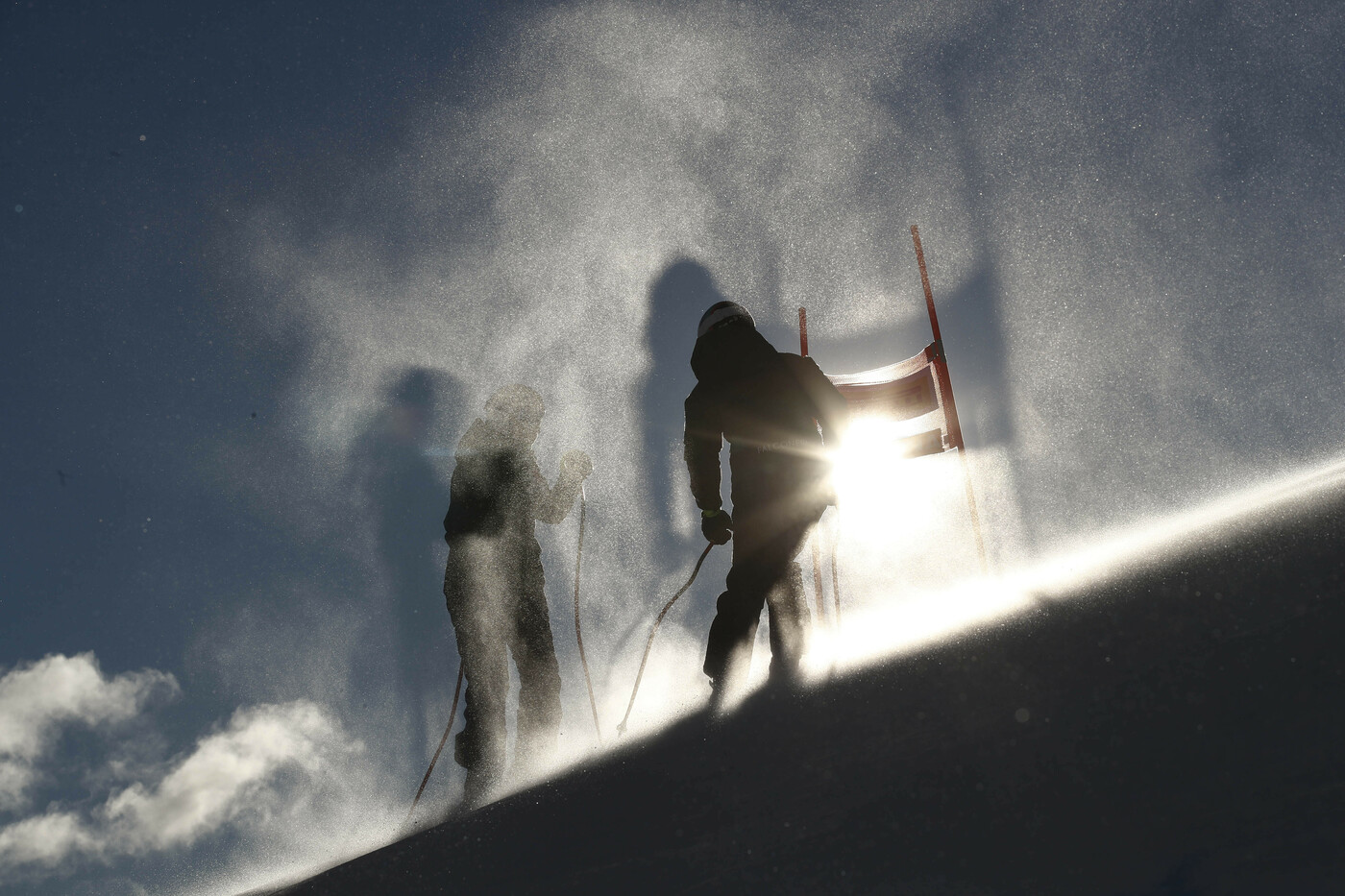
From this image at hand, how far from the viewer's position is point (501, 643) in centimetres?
398

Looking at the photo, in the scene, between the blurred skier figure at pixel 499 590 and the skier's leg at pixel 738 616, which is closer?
the skier's leg at pixel 738 616

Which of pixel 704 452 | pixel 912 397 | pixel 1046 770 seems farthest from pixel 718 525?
pixel 912 397

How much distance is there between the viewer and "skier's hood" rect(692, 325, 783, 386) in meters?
3.53

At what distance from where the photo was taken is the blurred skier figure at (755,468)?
315cm

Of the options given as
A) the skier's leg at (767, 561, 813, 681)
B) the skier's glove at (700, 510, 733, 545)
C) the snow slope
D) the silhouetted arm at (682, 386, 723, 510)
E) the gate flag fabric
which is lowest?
the snow slope

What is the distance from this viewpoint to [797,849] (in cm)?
106

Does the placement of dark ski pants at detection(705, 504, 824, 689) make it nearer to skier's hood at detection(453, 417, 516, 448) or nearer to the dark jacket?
the dark jacket

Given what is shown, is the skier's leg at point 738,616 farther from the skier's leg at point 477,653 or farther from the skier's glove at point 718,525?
the skier's leg at point 477,653

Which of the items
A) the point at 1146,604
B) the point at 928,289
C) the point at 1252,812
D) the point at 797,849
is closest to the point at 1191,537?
the point at 1146,604

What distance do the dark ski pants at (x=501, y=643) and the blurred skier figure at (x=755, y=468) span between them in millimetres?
1250

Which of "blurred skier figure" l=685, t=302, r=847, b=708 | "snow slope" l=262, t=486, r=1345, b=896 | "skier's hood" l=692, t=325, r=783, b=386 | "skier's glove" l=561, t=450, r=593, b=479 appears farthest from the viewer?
"skier's glove" l=561, t=450, r=593, b=479

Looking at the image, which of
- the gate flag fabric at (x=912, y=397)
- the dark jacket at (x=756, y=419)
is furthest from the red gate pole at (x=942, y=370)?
the dark jacket at (x=756, y=419)

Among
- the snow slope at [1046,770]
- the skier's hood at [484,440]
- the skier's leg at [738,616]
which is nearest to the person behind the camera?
the snow slope at [1046,770]

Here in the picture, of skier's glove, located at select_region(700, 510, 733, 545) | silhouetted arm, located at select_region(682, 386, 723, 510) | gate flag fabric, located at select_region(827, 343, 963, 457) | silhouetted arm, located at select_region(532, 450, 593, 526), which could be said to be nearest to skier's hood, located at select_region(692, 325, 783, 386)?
silhouetted arm, located at select_region(682, 386, 723, 510)
